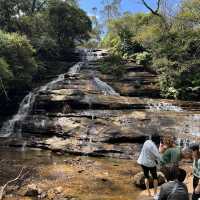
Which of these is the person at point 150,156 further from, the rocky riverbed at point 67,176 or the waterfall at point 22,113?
the waterfall at point 22,113

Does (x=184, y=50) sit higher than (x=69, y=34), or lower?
lower

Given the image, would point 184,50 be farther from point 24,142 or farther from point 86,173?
point 86,173

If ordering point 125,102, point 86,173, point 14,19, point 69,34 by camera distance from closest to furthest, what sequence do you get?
point 86,173, point 125,102, point 14,19, point 69,34

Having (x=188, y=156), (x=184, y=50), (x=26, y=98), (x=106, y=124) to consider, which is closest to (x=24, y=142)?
(x=106, y=124)

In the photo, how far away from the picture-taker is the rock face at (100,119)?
67.1 feet

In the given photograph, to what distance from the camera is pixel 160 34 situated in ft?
108

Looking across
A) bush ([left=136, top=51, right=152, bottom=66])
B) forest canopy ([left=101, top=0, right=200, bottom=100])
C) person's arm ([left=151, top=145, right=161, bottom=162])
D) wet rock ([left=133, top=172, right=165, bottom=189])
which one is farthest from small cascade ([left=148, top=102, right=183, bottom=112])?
person's arm ([left=151, top=145, right=161, bottom=162])

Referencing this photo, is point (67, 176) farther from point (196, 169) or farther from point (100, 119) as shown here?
point (100, 119)

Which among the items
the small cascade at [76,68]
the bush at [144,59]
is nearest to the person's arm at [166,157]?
the bush at [144,59]

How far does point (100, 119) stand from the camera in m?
22.4

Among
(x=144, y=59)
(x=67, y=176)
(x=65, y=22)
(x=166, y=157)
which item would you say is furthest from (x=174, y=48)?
(x=166, y=157)

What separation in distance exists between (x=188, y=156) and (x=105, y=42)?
30.2m

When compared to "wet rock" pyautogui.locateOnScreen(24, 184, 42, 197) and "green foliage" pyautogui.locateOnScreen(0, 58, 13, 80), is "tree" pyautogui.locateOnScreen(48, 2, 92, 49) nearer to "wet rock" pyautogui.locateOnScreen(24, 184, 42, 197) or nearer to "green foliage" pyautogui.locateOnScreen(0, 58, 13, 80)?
"green foliage" pyautogui.locateOnScreen(0, 58, 13, 80)

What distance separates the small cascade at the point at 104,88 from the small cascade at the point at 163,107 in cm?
412
